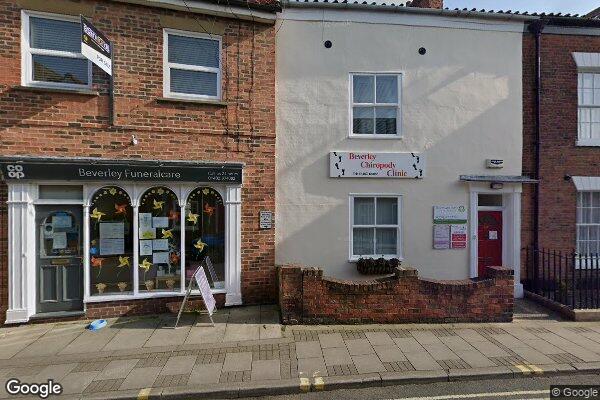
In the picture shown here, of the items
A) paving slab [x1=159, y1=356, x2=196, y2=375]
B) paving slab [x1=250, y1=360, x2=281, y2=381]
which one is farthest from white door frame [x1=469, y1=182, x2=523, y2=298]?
paving slab [x1=159, y1=356, x2=196, y2=375]

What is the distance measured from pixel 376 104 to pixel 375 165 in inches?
55.8

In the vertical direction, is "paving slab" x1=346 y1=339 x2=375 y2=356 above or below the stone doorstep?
above

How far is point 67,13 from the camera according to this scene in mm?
6293

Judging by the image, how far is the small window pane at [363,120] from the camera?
778 cm

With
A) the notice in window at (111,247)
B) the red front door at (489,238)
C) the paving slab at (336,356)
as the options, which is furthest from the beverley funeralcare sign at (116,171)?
the red front door at (489,238)

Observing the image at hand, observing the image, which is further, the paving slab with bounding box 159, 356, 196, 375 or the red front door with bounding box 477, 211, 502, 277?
the red front door with bounding box 477, 211, 502, 277

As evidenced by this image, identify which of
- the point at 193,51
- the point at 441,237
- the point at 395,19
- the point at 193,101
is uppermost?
the point at 395,19

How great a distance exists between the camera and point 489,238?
26.7 feet

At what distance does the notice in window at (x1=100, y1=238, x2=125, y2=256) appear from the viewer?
21.7ft

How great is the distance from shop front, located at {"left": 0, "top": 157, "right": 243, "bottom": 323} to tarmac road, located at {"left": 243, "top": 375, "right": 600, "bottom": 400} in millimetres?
3416

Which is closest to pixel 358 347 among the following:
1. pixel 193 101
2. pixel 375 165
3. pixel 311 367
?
pixel 311 367

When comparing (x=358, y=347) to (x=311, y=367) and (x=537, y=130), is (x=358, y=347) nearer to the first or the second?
(x=311, y=367)

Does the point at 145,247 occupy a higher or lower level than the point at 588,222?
lower

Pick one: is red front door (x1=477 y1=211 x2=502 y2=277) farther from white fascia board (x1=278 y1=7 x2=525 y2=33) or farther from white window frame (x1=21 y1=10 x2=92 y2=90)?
white window frame (x1=21 y1=10 x2=92 y2=90)
